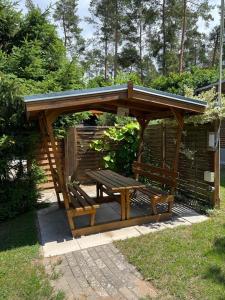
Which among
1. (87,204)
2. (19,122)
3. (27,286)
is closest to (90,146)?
(19,122)

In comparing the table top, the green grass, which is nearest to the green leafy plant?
the table top

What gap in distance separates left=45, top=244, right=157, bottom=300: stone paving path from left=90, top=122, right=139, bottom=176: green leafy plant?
5.08 metres

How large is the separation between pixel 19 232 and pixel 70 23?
23.5 m

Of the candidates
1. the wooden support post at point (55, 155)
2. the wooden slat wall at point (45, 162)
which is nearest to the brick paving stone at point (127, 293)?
the wooden support post at point (55, 155)

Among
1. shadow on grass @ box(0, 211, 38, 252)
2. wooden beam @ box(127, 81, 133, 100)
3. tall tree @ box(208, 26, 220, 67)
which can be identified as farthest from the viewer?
tall tree @ box(208, 26, 220, 67)

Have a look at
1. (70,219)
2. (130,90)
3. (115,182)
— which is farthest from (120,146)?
(70,219)

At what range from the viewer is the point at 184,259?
3.96 metres

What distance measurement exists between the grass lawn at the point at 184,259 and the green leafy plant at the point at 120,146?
14.7ft

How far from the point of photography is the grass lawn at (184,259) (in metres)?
3.31

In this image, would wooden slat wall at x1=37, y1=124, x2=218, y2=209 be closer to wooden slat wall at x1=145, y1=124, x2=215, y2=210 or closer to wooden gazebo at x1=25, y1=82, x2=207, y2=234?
wooden slat wall at x1=145, y1=124, x2=215, y2=210

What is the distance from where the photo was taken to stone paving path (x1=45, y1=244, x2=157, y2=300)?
334 centimetres

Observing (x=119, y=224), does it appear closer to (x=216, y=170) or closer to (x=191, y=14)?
(x=216, y=170)

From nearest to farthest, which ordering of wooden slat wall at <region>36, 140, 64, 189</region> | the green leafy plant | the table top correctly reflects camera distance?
the table top → wooden slat wall at <region>36, 140, 64, 189</region> → the green leafy plant

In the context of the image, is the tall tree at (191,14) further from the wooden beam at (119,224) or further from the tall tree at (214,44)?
the wooden beam at (119,224)
